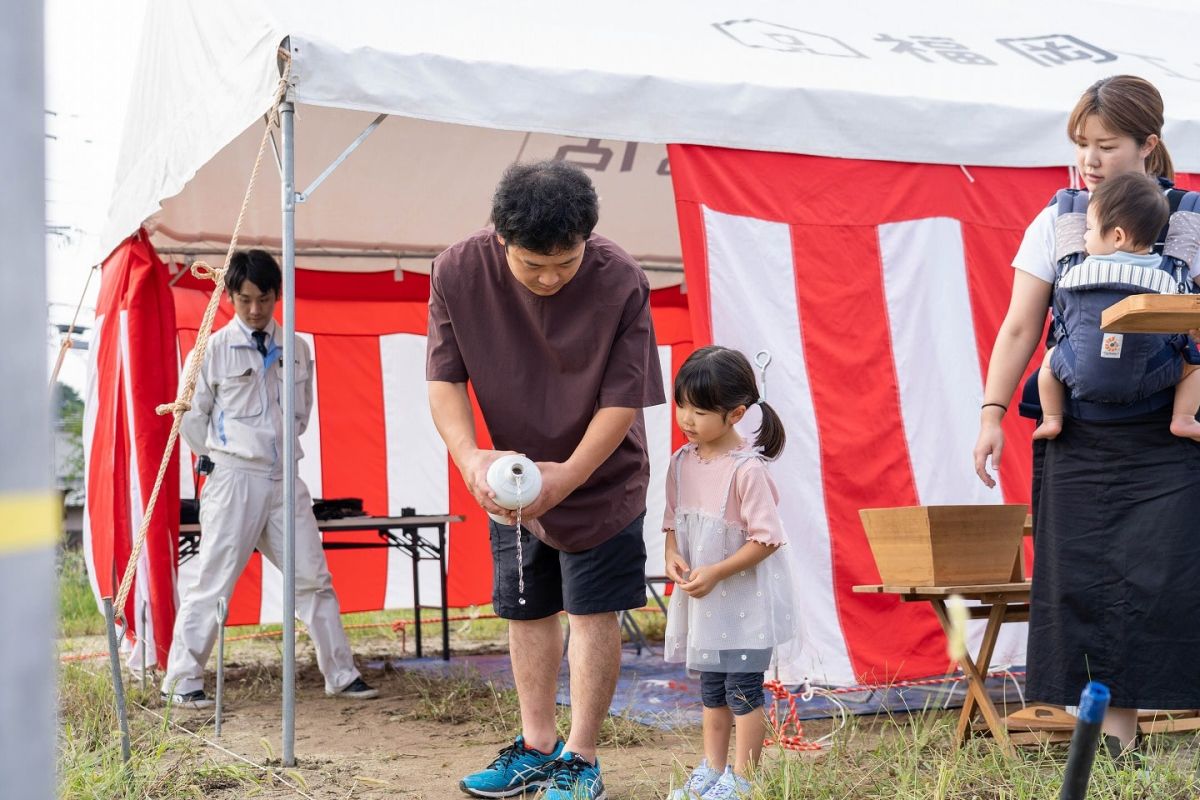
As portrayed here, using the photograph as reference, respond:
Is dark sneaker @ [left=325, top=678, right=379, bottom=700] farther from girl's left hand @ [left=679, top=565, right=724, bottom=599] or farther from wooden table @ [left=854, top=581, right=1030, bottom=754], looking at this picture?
girl's left hand @ [left=679, top=565, right=724, bottom=599]

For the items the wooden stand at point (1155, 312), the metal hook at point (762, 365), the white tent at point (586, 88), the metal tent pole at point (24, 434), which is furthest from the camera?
the metal hook at point (762, 365)

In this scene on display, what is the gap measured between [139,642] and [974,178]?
11.2ft

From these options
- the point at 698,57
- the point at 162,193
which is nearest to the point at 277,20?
the point at 162,193

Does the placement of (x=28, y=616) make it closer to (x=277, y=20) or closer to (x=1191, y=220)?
(x=1191, y=220)

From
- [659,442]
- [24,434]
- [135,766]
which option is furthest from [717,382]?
[659,442]

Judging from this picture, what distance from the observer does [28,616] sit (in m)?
0.57

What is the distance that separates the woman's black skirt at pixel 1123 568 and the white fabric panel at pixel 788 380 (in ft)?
3.70

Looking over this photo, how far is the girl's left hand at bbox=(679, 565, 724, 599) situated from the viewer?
8.44 ft

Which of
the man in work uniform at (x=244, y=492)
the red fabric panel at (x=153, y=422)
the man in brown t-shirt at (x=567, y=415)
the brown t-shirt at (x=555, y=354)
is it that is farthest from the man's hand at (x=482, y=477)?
the red fabric panel at (x=153, y=422)

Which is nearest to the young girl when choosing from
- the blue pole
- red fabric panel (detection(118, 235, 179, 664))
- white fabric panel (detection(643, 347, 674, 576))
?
the blue pole

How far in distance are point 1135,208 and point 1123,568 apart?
2.31 ft

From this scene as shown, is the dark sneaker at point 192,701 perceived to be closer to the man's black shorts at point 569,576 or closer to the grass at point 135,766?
the grass at point 135,766

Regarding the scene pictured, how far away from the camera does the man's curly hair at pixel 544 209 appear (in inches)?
90.4

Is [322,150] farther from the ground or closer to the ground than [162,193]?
farther from the ground
